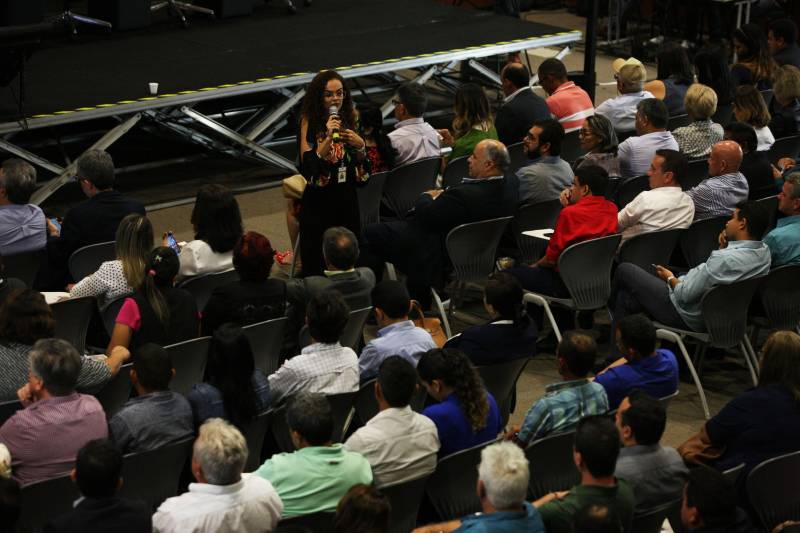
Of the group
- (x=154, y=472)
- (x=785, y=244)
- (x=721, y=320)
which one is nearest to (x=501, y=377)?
(x=721, y=320)

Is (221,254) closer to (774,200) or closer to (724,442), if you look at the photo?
(724,442)

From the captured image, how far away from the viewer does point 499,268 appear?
292 inches

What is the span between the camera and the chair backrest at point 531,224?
722 centimetres

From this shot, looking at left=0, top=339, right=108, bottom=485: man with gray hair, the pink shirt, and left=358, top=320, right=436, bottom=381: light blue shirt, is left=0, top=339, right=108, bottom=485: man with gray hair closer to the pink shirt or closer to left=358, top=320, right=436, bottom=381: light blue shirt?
left=358, top=320, right=436, bottom=381: light blue shirt

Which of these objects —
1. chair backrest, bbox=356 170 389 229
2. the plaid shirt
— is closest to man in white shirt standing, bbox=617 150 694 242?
chair backrest, bbox=356 170 389 229

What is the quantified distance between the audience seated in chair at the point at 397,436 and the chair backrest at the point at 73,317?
1762 millimetres

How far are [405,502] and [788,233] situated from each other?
310 centimetres

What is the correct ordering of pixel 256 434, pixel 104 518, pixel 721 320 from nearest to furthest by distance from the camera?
pixel 104 518 < pixel 256 434 < pixel 721 320

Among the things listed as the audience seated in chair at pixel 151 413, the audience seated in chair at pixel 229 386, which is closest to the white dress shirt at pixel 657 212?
the audience seated in chair at pixel 229 386

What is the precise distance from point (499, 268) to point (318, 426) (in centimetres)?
325

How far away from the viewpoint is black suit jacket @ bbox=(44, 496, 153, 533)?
384 cm

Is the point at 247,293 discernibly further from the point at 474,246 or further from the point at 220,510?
the point at 220,510

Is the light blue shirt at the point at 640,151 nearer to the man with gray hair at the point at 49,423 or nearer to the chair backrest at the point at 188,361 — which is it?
the chair backrest at the point at 188,361

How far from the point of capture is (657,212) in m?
6.95
